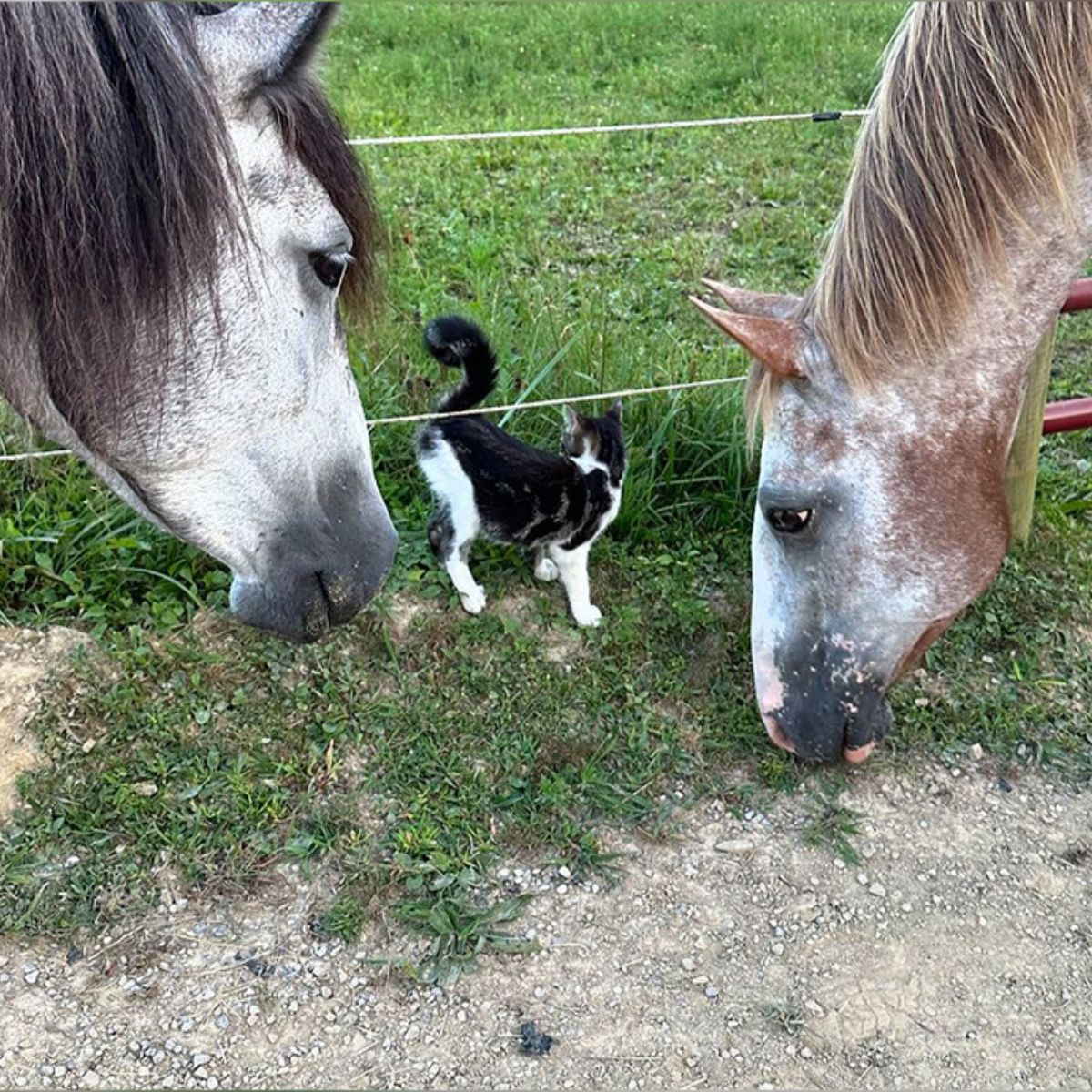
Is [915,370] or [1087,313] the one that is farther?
[1087,313]

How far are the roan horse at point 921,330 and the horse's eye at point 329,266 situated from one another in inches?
30.3

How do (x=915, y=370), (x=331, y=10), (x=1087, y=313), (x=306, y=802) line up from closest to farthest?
(x=331, y=10)
(x=915, y=370)
(x=306, y=802)
(x=1087, y=313)

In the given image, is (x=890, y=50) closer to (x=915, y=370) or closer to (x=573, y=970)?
(x=915, y=370)

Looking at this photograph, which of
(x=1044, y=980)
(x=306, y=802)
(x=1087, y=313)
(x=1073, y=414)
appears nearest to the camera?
(x=1044, y=980)

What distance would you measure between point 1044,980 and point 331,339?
2.15 meters

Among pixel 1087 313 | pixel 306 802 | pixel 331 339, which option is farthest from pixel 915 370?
pixel 1087 313

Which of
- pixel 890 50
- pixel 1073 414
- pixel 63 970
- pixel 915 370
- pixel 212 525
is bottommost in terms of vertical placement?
pixel 63 970

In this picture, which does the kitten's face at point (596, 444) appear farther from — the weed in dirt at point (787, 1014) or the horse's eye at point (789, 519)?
the weed in dirt at point (787, 1014)

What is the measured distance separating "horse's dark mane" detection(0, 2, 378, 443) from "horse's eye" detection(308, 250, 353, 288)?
194mm

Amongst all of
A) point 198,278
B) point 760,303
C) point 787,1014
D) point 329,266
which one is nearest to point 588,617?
point 760,303

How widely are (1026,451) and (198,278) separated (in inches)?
104

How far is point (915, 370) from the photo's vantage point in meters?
2.25

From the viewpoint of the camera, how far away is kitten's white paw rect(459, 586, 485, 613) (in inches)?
132

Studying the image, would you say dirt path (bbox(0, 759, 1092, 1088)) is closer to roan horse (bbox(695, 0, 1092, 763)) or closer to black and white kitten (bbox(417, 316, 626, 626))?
roan horse (bbox(695, 0, 1092, 763))
